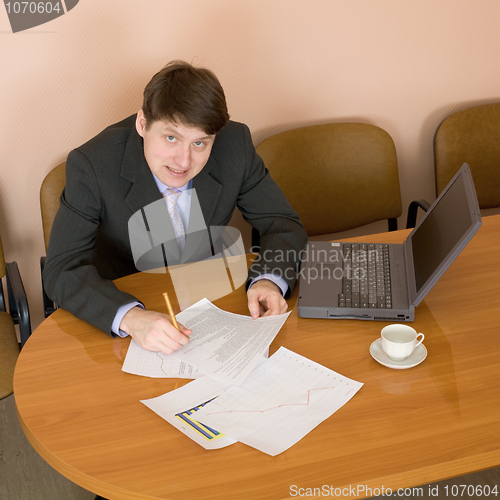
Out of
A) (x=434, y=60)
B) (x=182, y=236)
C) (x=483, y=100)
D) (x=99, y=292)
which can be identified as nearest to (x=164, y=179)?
(x=182, y=236)

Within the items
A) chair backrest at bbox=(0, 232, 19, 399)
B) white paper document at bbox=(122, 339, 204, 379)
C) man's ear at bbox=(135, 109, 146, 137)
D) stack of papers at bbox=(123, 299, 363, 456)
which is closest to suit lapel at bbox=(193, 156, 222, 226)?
man's ear at bbox=(135, 109, 146, 137)

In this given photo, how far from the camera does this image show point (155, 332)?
3.94 feet

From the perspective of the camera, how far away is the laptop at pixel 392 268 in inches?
47.7

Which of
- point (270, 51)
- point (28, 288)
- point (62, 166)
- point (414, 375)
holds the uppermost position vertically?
point (270, 51)

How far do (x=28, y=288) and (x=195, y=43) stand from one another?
1.22m

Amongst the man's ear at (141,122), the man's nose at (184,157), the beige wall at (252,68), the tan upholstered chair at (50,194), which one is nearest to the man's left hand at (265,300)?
the man's nose at (184,157)

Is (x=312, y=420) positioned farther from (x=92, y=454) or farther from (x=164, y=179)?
(x=164, y=179)

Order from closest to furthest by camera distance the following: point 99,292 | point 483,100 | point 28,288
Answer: point 99,292 < point 28,288 < point 483,100

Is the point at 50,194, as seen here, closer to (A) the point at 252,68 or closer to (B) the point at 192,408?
(A) the point at 252,68

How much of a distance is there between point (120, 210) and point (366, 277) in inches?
29.0

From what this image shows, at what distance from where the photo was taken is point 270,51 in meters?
2.13

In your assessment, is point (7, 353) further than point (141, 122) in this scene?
Yes

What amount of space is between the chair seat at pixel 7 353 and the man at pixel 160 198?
0.32 meters

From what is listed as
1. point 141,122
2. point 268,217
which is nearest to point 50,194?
point 141,122
